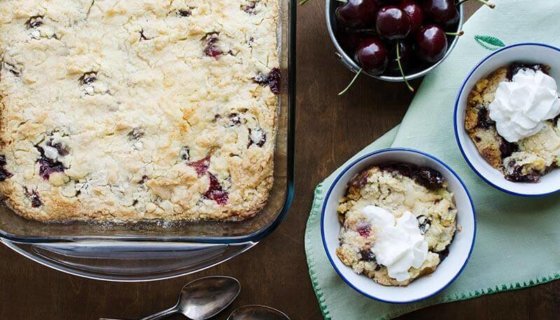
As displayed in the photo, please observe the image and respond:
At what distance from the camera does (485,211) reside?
85.9 inches

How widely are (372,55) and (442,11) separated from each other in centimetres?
24

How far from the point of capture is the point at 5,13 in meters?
2.03

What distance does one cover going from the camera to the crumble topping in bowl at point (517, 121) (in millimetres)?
2029

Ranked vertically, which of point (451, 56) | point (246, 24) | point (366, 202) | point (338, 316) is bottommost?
point (338, 316)

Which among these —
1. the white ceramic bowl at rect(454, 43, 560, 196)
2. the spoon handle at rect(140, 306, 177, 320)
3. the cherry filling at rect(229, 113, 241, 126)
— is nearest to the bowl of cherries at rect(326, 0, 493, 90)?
the white ceramic bowl at rect(454, 43, 560, 196)

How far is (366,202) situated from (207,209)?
0.46 metres

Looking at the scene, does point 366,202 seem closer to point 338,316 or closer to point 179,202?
point 338,316

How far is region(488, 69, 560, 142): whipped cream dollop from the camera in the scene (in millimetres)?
2023

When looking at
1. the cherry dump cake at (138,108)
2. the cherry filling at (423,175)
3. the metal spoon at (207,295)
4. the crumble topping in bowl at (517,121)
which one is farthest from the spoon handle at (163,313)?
the crumble topping in bowl at (517,121)

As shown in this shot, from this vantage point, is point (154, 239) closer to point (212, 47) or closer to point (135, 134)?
point (135, 134)

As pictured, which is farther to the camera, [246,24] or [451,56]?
[451,56]

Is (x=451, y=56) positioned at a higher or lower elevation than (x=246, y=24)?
lower

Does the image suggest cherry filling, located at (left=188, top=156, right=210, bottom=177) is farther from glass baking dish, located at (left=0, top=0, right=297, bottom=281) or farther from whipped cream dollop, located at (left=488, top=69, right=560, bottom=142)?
whipped cream dollop, located at (left=488, top=69, right=560, bottom=142)

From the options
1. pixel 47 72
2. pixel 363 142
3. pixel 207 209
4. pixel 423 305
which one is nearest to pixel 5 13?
pixel 47 72
